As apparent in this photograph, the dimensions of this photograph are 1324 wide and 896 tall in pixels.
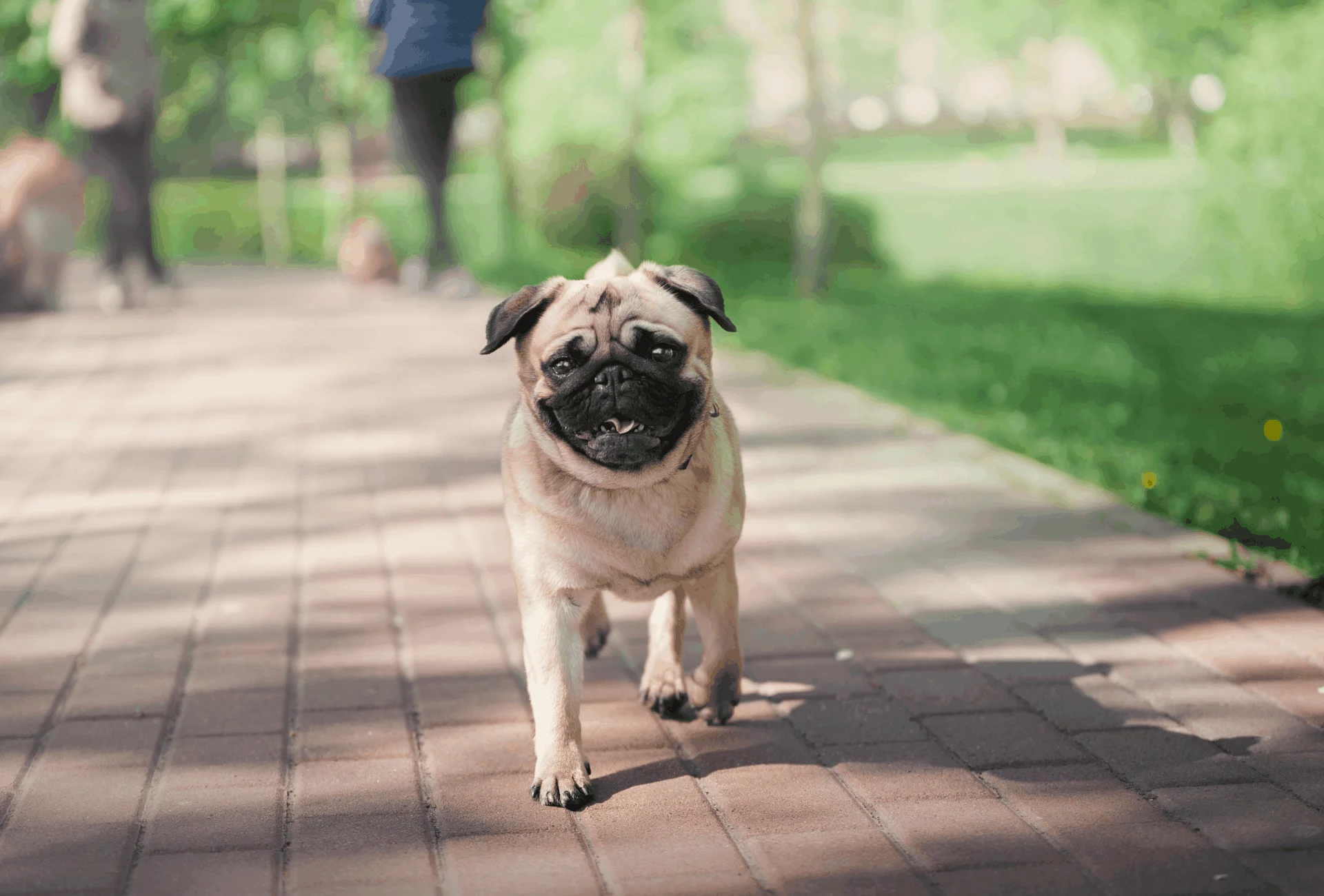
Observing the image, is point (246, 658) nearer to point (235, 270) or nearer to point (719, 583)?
point (719, 583)

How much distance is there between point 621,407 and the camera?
3246 millimetres

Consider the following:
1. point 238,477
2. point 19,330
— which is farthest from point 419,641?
point 19,330

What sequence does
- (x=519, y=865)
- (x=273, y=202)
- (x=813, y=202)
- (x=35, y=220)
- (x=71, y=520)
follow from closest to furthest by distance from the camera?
(x=519, y=865) < (x=71, y=520) < (x=35, y=220) < (x=813, y=202) < (x=273, y=202)

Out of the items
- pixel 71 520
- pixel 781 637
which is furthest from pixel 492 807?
pixel 71 520

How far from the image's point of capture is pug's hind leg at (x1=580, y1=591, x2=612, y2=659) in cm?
442

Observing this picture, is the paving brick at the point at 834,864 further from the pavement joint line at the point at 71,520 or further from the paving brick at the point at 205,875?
the pavement joint line at the point at 71,520

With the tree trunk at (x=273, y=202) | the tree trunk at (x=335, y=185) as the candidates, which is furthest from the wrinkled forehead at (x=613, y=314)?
the tree trunk at (x=273, y=202)

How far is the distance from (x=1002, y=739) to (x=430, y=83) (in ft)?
35.8

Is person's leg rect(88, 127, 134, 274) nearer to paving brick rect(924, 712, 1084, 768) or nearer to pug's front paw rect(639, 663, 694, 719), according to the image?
pug's front paw rect(639, 663, 694, 719)

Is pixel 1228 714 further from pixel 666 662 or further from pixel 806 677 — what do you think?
pixel 666 662

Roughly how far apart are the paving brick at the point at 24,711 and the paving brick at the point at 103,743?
0.23 ft

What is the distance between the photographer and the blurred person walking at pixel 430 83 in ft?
35.2

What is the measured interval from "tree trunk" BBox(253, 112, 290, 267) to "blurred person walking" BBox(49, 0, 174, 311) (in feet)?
38.5

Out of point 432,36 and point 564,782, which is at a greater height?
point 432,36
